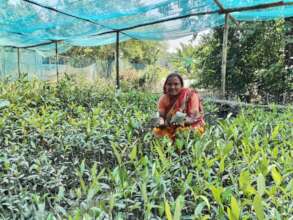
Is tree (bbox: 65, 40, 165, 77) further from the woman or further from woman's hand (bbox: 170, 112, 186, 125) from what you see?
woman's hand (bbox: 170, 112, 186, 125)

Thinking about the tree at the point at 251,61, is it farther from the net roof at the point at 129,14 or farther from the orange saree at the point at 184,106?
the orange saree at the point at 184,106

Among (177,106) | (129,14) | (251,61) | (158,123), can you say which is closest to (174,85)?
(177,106)

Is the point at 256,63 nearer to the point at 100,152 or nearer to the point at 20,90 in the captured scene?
the point at 20,90

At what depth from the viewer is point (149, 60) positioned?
18.4 meters

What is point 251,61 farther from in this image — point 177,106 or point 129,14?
point 177,106

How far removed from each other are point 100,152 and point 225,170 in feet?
2.87

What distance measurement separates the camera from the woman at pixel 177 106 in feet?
8.34

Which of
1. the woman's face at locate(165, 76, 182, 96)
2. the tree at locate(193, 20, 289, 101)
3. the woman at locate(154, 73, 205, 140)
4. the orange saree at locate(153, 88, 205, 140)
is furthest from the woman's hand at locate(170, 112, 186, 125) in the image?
the tree at locate(193, 20, 289, 101)

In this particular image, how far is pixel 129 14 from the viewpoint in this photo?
15.4 feet

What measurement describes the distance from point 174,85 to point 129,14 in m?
2.18

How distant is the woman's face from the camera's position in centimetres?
293

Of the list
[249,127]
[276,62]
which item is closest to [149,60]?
[276,62]

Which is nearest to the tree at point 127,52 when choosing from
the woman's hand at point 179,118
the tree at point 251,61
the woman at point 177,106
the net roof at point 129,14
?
the tree at point 251,61

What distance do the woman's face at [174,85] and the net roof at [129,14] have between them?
1.65 meters
